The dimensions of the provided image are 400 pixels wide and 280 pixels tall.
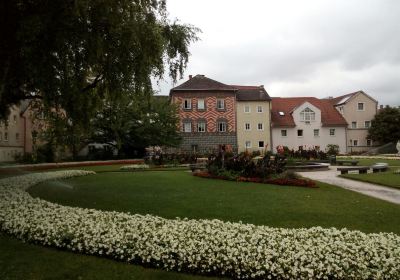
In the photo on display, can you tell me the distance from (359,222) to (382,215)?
1246 millimetres

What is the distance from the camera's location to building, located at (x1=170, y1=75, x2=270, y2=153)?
2272 inches

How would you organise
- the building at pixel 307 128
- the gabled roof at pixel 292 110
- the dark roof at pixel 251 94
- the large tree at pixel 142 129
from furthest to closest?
the gabled roof at pixel 292 110 → the building at pixel 307 128 → the dark roof at pixel 251 94 → the large tree at pixel 142 129

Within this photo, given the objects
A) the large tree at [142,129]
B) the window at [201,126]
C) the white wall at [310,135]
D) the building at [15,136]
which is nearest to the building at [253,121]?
the white wall at [310,135]

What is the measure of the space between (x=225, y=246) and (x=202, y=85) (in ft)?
172

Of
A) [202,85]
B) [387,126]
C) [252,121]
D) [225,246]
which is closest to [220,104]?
[202,85]

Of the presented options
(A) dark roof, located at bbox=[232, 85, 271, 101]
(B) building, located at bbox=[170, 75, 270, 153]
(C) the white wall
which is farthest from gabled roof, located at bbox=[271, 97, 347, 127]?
(A) dark roof, located at bbox=[232, 85, 271, 101]

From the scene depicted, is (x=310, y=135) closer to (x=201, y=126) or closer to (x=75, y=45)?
(x=201, y=126)

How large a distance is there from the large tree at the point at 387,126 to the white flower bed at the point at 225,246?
56904 millimetres

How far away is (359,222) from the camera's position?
9609 mm

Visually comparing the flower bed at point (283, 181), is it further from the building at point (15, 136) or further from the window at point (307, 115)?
the window at point (307, 115)

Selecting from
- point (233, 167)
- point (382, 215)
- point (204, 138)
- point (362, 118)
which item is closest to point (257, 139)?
point (204, 138)

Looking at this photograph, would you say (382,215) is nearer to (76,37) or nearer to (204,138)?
(76,37)

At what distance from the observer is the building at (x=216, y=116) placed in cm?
5772

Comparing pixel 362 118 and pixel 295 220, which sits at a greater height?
pixel 362 118
